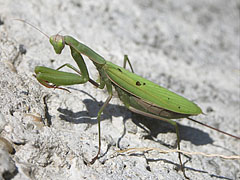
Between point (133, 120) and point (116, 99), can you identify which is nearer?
point (133, 120)

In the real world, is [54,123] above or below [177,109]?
below

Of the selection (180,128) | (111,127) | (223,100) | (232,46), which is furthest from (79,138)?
(232,46)

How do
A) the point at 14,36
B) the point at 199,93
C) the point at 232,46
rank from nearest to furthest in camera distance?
the point at 14,36
the point at 199,93
the point at 232,46

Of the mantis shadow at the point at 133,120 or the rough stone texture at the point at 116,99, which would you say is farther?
the mantis shadow at the point at 133,120

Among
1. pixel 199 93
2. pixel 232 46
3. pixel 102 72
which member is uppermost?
pixel 232 46

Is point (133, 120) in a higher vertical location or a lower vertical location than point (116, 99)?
lower

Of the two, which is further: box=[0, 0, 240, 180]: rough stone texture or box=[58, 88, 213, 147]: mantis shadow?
box=[58, 88, 213, 147]: mantis shadow

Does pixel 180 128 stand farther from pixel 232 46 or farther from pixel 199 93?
pixel 232 46

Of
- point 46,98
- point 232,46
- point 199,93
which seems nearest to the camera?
point 46,98
